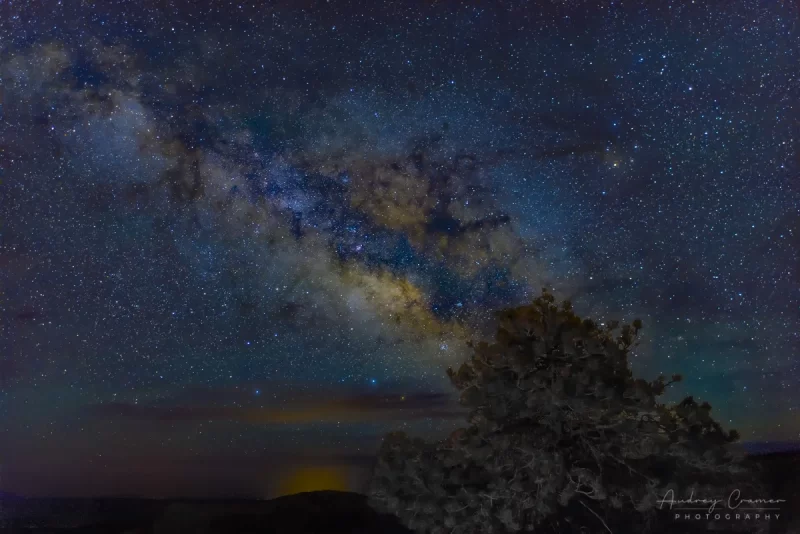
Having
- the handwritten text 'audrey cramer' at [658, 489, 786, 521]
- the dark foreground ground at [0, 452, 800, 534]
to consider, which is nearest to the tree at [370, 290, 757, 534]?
the handwritten text 'audrey cramer' at [658, 489, 786, 521]

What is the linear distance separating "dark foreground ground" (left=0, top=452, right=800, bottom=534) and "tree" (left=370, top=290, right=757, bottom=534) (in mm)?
4169

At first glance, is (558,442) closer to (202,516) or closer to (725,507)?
(725,507)

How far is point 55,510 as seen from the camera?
15727 millimetres

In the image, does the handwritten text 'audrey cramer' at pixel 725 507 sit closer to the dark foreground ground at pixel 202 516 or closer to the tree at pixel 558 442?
the tree at pixel 558 442

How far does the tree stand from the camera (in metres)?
8.40

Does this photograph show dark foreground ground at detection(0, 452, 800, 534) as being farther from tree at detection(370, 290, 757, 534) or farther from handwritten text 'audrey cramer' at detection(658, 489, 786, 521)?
Result: handwritten text 'audrey cramer' at detection(658, 489, 786, 521)

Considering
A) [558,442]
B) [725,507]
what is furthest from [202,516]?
[725,507]

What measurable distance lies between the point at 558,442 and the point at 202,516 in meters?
9.21

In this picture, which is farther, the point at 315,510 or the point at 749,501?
the point at 315,510

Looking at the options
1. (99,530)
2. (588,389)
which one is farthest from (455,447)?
(99,530)

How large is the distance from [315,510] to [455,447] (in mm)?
7637

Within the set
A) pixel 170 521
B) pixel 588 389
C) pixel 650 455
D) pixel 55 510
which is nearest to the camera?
pixel 588 389

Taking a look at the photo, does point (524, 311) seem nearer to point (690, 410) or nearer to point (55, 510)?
point (690, 410)

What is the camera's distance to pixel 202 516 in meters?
14.6
